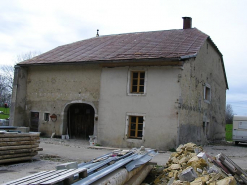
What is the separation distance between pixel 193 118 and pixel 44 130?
30.0 feet

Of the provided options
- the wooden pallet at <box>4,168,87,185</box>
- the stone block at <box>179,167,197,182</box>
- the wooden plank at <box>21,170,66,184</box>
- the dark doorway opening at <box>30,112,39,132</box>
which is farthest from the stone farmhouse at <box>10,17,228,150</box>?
the wooden plank at <box>21,170,66,184</box>

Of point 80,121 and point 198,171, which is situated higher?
point 80,121

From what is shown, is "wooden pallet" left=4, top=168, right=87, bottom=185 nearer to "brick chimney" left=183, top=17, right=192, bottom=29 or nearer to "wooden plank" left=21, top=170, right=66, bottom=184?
"wooden plank" left=21, top=170, right=66, bottom=184

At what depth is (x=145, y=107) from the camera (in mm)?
14898

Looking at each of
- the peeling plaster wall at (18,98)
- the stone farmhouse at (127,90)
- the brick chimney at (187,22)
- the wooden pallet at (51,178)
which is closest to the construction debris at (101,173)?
the wooden pallet at (51,178)

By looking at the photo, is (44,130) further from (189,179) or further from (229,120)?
(229,120)

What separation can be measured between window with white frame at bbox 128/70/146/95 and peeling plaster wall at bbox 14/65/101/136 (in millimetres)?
2041

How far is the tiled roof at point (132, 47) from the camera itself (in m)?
15.4

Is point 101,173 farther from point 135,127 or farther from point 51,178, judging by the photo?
point 135,127

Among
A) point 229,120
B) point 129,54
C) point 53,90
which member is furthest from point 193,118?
point 229,120

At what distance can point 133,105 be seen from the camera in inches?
598

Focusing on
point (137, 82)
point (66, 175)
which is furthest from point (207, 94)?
point (66, 175)

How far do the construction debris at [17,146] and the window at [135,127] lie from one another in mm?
6397

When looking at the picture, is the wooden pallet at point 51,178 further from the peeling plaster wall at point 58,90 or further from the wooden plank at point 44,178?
the peeling plaster wall at point 58,90
